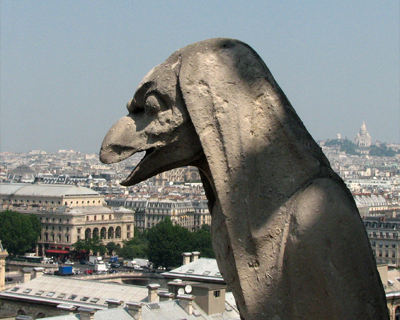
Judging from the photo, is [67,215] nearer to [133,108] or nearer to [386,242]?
[386,242]

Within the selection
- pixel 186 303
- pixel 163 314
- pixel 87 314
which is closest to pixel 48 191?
pixel 186 303

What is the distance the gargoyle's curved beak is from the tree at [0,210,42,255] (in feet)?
183

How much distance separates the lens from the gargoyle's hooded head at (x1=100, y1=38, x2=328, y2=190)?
245 centimetres

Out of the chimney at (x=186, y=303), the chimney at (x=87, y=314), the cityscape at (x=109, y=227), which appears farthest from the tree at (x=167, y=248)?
the chimney at (x=87, y=314)

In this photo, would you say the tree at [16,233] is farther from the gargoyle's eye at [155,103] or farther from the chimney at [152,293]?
the gargoyle's eye at [155,103]

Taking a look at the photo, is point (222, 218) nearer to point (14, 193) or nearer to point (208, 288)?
point (208, 288)

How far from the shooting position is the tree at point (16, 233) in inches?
2244

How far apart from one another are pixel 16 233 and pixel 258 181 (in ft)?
188

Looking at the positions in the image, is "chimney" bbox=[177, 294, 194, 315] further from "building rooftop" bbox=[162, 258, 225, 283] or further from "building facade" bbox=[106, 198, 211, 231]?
"building facade" bbox=[106, 198, 211, 231]

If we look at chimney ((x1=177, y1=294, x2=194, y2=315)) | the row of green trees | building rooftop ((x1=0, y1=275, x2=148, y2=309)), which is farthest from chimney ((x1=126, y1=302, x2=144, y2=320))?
the row of green trees

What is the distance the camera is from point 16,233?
5791cm

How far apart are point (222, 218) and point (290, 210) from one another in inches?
10.8

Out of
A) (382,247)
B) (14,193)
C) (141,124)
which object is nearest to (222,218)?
(141,124)

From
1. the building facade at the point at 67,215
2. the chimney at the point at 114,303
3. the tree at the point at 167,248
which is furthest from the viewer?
the building facade at the point at 67,215
